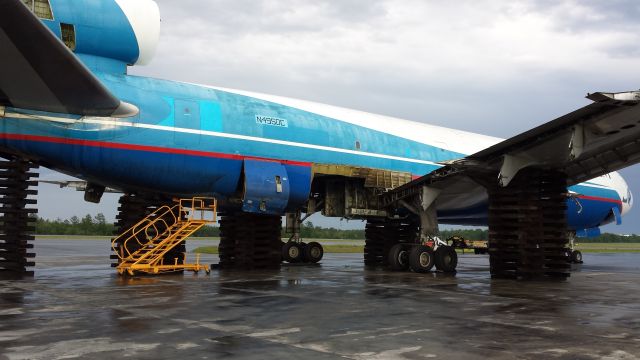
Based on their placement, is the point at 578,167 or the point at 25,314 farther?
the point at 578,167

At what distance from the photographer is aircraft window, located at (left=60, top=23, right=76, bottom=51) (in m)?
17.5

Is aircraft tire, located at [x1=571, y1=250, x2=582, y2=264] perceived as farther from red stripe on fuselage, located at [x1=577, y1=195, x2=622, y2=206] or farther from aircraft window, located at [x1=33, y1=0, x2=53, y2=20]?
aircraft window, located at [x1=33, y1=0, x2=53, y2=20]

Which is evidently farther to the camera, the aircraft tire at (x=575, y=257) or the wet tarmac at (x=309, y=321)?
the aircraft tire at (x=575, y=257)

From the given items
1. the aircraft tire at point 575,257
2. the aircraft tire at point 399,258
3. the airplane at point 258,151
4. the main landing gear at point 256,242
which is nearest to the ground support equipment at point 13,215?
the airplane at point 258,151

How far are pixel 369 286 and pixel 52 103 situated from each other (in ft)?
32.9

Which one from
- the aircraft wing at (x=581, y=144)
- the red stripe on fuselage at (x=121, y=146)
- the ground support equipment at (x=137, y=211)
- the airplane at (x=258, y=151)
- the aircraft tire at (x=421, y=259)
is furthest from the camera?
the aircraft tire at (x=421, y=259)

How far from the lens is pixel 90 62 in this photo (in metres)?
18.5

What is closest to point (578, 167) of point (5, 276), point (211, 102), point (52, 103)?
point (211, 102)

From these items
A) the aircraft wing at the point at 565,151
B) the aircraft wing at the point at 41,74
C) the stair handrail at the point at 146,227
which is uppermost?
the aircraft wing at the point at 41,74

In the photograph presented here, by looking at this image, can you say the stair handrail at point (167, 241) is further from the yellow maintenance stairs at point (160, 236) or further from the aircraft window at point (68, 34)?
the aircraft window at point (68, 34)

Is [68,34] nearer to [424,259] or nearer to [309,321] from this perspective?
[309,321]

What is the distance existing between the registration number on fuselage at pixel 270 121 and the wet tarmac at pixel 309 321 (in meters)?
6.42

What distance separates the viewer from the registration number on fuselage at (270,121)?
21.0 metres

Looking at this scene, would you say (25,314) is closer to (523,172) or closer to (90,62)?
(90,62)
